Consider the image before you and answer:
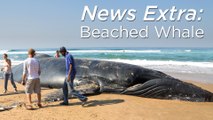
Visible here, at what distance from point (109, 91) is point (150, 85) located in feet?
4.31

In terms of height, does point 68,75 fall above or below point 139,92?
above

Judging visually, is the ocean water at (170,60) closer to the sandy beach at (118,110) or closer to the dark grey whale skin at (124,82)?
the dark grey whale skin at (124,82)

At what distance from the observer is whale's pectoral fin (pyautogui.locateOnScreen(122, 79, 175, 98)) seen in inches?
377

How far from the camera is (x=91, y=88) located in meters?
9.73

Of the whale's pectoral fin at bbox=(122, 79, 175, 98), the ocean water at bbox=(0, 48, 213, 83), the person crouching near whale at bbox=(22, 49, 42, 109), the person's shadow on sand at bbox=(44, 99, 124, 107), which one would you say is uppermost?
the person crouching near whale at bbox=(22, 49, 42, 109)

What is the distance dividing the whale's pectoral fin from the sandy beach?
1.69ft

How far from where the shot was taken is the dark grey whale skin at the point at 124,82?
31.2 feet

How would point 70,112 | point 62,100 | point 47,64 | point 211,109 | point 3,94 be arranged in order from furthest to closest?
point 47,64, point 3,94, point 62,100, point 211,109, point 70,112

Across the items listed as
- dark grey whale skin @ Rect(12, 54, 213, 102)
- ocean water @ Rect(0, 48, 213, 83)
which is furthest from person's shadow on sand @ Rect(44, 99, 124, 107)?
ocean water @ Rect(0, 48, 213, 83)

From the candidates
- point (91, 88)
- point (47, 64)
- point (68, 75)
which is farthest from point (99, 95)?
point (47, 64)

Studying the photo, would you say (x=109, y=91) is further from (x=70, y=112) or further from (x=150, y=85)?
(x=70, y=112)

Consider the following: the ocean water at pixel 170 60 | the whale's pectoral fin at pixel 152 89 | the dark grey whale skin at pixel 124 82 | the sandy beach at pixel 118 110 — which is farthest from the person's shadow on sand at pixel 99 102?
the ocean water at pixel 170 60

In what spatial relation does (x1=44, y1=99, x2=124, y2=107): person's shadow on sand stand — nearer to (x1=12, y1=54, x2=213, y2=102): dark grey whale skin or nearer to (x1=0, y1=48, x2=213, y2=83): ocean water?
(x1=12, y1=54, x2=213, y2=102): dark grey whale skin

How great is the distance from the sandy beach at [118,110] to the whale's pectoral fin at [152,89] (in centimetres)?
51
